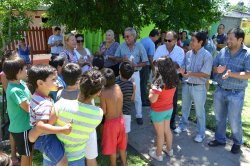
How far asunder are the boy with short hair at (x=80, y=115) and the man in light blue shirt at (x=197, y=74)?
2274 millimetres

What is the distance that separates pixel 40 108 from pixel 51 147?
40cm

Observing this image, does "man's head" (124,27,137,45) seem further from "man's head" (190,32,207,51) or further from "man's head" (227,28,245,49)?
"man's head" (227,28,245,49)

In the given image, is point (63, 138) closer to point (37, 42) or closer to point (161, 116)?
point (161, 116)

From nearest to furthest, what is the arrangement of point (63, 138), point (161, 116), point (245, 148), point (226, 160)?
point (63, 138) → point (161, 116) → point (226, 160) → point (245, 148)

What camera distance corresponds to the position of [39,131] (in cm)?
238

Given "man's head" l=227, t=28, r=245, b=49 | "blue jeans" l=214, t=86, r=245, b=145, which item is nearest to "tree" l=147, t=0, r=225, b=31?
"man's head" l=227, t=28, r=245, b=49

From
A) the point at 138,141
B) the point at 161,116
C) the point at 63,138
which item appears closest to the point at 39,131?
the point at 63,138

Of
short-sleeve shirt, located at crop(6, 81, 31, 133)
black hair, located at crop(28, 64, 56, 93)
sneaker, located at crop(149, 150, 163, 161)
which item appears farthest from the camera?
sneaker, located at crop(149, 150, 163, 161)

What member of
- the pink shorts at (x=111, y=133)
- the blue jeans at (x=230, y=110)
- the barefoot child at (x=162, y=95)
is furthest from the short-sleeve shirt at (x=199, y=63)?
the pink shorts at (x=111, y=133)

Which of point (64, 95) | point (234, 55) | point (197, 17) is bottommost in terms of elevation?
point (64, 95)

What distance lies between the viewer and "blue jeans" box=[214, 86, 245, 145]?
412 cm

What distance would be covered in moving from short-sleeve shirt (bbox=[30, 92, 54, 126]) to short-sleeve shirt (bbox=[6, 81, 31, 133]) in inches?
19.3

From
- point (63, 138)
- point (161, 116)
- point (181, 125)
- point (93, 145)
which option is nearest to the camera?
point (63, 138)

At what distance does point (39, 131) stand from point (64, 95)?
A: 0.86 m
